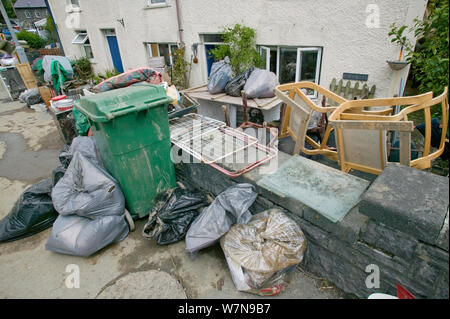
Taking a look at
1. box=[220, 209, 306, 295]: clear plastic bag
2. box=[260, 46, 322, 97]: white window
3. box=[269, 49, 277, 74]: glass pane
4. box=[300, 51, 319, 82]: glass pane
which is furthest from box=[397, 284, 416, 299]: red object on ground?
box=[269, 49, 277, 74]: glass pane

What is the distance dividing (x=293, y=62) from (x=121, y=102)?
422 centimetres

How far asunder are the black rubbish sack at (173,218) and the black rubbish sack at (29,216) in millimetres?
1395

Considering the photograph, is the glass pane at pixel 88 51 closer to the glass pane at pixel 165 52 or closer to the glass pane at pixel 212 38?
the glass pane at pixel 165 52

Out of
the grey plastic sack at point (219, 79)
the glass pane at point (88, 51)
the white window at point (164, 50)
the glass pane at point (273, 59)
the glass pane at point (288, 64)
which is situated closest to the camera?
the grey plastic sack at point (219, 79)

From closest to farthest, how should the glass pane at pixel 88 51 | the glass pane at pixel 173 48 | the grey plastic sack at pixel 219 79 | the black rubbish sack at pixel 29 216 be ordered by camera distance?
the black rubbish sack at pixel 29 216, the grey plastic sack at pixel 219 79, the glass pane at pixel 173 48, the glass pane at pixel 88 51

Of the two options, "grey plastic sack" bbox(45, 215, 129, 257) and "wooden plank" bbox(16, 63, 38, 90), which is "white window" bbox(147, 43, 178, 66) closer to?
"wooden plank" bbox(16, 63, 38, 90)

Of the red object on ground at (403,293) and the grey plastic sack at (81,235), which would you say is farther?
the grey plastic sack at (81,235)

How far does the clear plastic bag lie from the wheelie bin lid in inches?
64.7

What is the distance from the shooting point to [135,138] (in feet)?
9.17

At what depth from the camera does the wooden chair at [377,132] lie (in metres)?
2.06

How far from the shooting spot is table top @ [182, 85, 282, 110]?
4410 millimetres

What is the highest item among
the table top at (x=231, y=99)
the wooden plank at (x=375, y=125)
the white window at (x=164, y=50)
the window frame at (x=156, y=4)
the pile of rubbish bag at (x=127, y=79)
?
the window frame at (x=156, y=4)

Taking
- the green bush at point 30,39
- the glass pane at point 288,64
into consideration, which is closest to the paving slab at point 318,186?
the glass pane at point 288,64

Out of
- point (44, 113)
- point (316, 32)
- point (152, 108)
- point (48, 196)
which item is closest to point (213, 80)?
point (316, 32)
